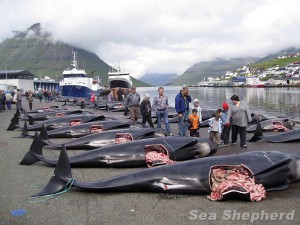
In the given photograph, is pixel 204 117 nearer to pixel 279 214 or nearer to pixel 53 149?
pixel 53 149

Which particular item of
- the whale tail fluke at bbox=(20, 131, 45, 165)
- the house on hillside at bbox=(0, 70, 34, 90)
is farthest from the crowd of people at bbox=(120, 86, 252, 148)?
the house on hillside at bbox=(0, 70, 34, 90)

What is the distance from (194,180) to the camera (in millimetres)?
7020

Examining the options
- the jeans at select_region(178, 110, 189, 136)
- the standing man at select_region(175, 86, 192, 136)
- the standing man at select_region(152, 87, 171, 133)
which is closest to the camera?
the standing man at select_region(175, 86, 192, 136)

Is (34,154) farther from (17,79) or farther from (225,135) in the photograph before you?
(17,79)

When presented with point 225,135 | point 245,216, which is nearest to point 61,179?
point 245,216

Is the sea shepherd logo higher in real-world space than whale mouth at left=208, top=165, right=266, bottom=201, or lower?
lower

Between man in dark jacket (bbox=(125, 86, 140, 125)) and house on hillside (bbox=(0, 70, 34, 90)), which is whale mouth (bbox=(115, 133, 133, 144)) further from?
house on hillside (bbox=(0, 70, 34, 90))

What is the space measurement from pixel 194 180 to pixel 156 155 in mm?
2406

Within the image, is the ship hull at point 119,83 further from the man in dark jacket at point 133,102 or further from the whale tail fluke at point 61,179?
the whale tail fluke at point 61,179

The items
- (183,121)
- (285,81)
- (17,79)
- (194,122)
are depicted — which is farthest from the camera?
(285,81)

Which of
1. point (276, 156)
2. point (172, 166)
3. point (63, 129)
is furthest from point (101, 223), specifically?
point (63, 129)

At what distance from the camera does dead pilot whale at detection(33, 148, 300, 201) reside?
6797 mm

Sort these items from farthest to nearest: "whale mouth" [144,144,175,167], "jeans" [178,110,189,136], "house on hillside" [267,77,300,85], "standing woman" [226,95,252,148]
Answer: "house on hillside" [267,77,300,85], "jeans" [178,110,189,136], "standing woman" [226,95,252,148], "whale mouth" [144,144,175,167]

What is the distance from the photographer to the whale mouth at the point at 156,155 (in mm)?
9031
